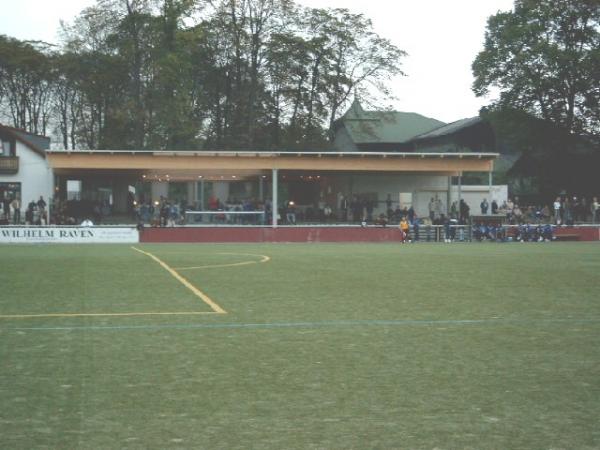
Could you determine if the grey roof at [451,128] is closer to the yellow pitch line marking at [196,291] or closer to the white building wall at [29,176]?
the white building wall at [29,176]

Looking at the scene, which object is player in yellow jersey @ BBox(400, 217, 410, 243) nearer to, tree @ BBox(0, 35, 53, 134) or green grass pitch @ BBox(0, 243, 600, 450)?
green grass pitch @ BBox(0, 243, 600, 450)

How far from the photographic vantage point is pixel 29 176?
4666 centimetres

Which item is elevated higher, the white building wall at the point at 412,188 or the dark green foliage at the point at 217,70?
the dark green foliage at the point at 217,70

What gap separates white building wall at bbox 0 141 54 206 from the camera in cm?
4631

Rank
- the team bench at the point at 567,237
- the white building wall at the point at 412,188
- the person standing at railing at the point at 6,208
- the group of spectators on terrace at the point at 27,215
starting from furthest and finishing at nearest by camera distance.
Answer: the white building wall at the point at 412,188
the team bench at the point at 567,237
the person standing at railing at the point at 6,208
the group of spectators on terrace at the point at 27,215

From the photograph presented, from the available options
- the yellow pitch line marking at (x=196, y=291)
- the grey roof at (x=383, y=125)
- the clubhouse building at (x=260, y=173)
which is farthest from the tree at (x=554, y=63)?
the yellow pitch line marking at (x=196, y=291)

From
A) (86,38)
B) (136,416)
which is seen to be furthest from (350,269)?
(86,38)

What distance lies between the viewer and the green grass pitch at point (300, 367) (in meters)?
4.52

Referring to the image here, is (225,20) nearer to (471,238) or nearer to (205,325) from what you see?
(471,238)

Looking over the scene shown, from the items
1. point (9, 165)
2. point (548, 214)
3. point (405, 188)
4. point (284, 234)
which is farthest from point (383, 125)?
point (9, 165)

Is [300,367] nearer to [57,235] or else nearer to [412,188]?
[57,235]

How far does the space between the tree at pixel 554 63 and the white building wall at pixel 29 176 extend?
3278 cm

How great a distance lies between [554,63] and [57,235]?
36.4 m

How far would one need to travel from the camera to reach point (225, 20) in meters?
51.6
